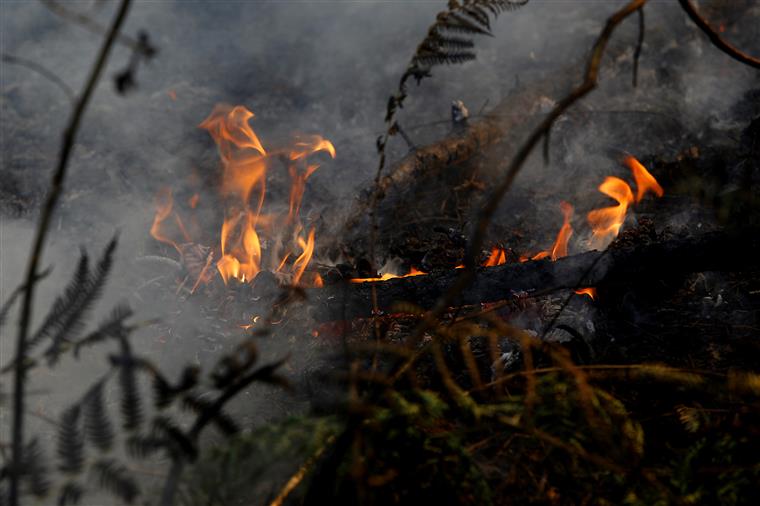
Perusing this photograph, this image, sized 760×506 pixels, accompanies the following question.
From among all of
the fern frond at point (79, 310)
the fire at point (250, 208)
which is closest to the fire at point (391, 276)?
the fire at point (250, 208)

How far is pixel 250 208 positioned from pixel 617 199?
2.95m

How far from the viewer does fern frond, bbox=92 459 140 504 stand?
754mm

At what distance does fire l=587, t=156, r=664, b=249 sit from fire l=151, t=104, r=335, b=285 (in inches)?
80.6

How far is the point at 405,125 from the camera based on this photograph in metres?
5.93

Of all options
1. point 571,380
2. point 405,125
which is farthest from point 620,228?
point 571,380

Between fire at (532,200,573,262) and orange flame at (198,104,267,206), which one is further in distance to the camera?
orange flame at (198,104,267,206)

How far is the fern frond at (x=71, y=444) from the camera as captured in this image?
2.51 feet

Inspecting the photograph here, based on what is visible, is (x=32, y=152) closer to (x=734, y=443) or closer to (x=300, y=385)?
(x=300, y=385)

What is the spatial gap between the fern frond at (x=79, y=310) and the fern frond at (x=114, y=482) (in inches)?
8.1

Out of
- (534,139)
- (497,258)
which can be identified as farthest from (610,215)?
(534,139)

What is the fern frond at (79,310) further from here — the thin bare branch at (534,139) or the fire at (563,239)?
the fire at (563,239)

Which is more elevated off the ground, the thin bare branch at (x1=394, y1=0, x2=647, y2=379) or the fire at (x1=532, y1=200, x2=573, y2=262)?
the thin bare branch at (x1=394, y1=0, x2=647, y2=379)

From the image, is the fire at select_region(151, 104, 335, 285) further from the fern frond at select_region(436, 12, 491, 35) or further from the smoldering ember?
the fern frond at select_region(436, 12, 491, 35)

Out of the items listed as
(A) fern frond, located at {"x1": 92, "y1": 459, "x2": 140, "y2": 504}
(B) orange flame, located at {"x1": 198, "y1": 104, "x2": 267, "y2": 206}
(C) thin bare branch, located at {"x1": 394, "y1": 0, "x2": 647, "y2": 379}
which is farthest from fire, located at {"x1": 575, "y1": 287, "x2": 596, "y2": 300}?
(A) fern frond, located at {"x1": 92, "y1": 459, "x2": 140, "y2": 504}
